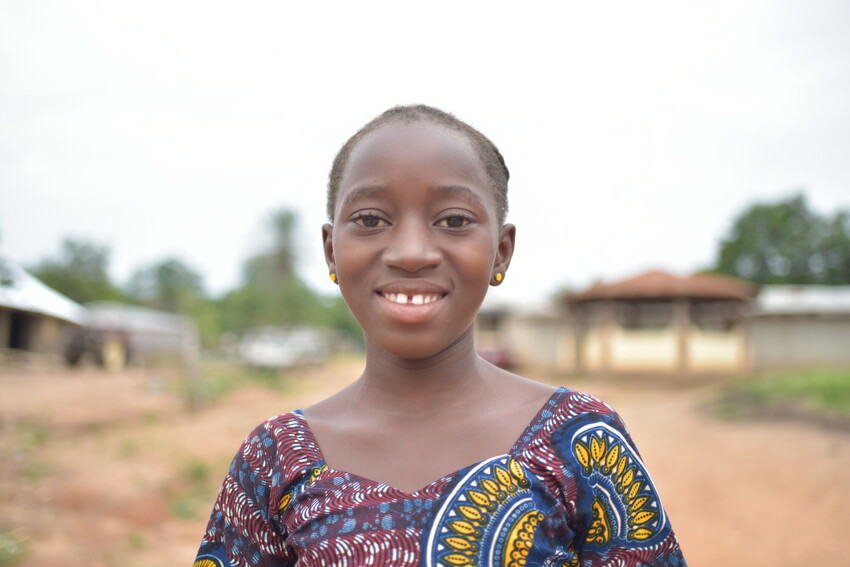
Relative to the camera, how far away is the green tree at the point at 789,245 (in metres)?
31.9

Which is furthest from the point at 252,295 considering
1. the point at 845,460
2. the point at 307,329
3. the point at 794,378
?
the point at 845,460

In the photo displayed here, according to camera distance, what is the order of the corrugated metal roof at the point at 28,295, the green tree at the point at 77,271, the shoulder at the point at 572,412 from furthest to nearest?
the green tree at the point at 77,271
the corrugated metal roof at the point at 28,295
the shoulder at the point at 572,412

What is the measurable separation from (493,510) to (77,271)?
4.03m

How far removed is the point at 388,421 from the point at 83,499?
18.9 ft

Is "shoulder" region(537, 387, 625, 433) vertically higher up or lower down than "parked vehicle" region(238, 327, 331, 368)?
lower down

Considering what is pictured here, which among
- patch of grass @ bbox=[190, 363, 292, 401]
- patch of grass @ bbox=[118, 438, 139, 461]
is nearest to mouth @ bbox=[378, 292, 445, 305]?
patch of grass @ bbox=[118, 438, 139, 461]

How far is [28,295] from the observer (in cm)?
338

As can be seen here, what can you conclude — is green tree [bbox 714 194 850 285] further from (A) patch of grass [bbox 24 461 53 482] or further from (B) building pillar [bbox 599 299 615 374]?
(A) patch of grass [bbox 24 461 53 482]

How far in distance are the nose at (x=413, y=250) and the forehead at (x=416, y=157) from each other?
10 cm

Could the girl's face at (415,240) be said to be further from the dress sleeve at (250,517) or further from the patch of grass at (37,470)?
the patch of grass at (37,470)

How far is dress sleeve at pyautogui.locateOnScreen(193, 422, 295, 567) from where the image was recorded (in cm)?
126

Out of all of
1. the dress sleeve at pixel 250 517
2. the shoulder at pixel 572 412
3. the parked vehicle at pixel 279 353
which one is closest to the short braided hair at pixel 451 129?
the shoulder at pixel 572 412

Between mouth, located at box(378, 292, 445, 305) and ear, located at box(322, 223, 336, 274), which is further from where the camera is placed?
ear, located at box(322, 223, 336, 274)

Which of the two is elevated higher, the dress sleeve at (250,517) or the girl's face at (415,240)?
the girl's face at (415,240)
